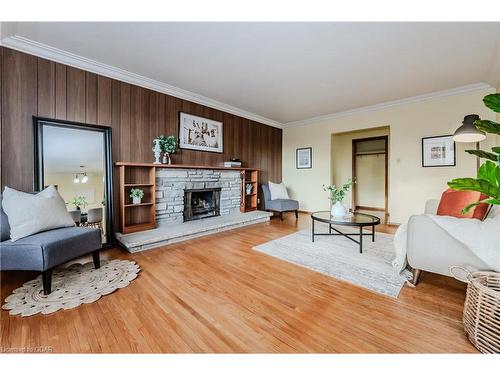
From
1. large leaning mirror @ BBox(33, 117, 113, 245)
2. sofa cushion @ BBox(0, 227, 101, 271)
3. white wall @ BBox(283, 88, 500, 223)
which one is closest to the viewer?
sofa cushion @ BBox(0, 227, 101, 271)

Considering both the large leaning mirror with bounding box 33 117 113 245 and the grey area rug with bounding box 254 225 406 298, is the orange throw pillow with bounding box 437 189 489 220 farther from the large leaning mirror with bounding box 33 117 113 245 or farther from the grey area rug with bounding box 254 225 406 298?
the large leaning mirror with bounding box 33 117 113 245

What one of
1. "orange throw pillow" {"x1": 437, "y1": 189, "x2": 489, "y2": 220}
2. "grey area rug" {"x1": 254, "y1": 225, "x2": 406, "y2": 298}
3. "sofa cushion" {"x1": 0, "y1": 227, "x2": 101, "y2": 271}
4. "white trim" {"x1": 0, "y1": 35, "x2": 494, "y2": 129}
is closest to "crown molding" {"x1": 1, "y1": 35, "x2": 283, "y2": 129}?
"white trim" {"x1": 0, "y1": 35, "x2": 494, "y2": 129}

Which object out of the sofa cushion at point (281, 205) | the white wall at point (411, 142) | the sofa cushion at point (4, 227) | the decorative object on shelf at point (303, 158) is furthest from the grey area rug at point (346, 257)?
the decorative object on shelf at point (303, 158)

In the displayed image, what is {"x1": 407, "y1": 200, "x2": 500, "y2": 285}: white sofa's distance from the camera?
1520 mm

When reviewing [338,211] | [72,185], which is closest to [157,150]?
[72,185]

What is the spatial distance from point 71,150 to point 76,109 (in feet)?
1.72

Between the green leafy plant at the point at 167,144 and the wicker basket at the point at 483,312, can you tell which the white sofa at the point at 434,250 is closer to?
the wicker basket at the point at 483,312

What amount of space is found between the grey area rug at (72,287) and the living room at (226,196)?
0.06 ft

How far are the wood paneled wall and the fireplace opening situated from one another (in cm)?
58

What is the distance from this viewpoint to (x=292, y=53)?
254 cm

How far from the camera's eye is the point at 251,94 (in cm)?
388
